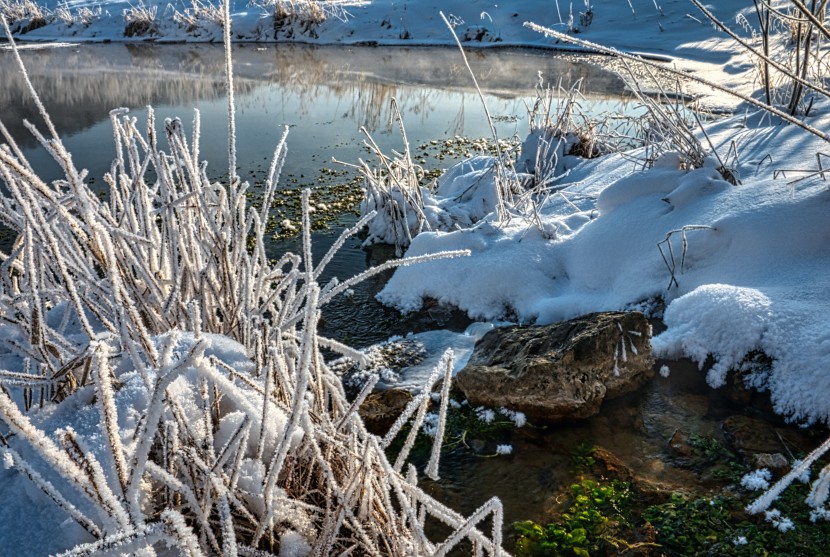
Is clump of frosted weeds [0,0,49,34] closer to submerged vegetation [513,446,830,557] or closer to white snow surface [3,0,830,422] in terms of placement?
white snow surface [3,0,830,422]

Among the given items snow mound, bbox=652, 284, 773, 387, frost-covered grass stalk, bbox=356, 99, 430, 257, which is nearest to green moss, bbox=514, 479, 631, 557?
snow mound, bbox=652, 284, 773, 387

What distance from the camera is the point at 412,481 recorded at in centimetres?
112

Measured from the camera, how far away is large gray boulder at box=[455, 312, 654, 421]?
2240 millimetres

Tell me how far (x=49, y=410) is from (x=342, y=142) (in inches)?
233

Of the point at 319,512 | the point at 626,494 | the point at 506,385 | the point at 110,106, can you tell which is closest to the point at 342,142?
the point at 110,106

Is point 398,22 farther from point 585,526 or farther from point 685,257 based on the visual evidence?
point 585,526

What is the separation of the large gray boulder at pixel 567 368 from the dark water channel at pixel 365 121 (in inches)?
3.3

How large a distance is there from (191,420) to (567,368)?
154cm

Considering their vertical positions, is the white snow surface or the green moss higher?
the white snow surface

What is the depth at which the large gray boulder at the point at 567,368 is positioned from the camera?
2.24m

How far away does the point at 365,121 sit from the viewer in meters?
7.64

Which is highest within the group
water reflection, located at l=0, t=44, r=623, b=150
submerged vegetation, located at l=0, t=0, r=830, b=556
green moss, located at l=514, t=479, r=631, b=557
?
water reflection, located at l=0, t=44, r=623, b=150

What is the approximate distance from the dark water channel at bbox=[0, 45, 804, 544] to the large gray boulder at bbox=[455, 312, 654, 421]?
8cm

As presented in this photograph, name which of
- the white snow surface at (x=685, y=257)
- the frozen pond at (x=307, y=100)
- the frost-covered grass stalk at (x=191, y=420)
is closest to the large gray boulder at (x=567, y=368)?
the white snow surface at (x=685, y=257)
